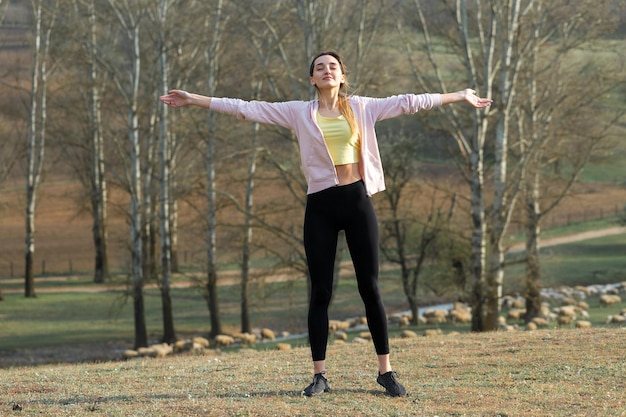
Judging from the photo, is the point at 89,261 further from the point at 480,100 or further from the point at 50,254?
the point at 480,100

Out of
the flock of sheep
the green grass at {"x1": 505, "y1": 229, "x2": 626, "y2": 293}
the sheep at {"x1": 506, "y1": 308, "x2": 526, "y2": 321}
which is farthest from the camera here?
the green grass at {"x1": 505, "y1": 229, "x2": 626, "y2": 293}

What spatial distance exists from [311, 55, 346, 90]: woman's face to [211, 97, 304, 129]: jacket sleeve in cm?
23

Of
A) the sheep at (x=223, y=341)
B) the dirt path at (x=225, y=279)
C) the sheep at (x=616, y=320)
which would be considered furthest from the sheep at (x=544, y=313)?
the sheep at (x=223, y=341)

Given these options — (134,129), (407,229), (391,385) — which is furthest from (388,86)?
(391,385)

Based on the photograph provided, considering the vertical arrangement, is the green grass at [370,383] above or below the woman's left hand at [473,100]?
below

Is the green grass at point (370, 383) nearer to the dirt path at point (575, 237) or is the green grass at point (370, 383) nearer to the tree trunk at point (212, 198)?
the tree trunk at point (212, 198)

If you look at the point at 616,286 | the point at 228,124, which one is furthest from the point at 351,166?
the point at 616,286

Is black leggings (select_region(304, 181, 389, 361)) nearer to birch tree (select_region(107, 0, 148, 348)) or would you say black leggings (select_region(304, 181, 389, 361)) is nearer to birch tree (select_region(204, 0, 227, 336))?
birch tree (select_region(107, 0, 148, 348))

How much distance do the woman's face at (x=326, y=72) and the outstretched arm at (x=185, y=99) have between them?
803mm

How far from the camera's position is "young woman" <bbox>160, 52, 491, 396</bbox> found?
7.03 m

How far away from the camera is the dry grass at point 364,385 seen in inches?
261

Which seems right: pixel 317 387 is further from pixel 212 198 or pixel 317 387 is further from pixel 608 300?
pixel 608 300

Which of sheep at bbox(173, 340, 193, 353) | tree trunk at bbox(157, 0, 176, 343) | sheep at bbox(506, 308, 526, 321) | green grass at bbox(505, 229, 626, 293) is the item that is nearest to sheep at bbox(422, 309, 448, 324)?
sheep at bbox(506, 308, 526, 321)

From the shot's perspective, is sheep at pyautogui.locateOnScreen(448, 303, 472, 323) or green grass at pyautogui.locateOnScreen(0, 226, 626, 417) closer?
green grass at pyautogui.locateOnScreen(0, 226, 626, 417)
